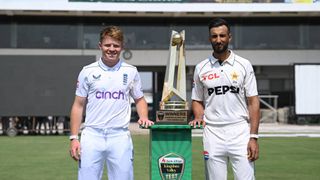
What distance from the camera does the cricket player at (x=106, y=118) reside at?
4.58 m

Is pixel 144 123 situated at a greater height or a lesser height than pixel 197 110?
lesser

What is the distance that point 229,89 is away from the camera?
4.78 meters

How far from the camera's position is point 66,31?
31359mm

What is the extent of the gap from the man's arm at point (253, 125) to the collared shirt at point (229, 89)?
5 centimetres

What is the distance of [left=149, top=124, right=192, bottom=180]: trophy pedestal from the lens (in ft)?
18.0

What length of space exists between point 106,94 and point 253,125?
4.39 feet

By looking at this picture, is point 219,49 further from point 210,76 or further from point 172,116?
point 172,116

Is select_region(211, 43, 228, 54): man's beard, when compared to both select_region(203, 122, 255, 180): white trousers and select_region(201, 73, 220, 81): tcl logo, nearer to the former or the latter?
select_region(201, 73, 220, 81): tcl logo

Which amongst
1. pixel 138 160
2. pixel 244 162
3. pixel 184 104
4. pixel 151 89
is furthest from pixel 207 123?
pixel 151 89

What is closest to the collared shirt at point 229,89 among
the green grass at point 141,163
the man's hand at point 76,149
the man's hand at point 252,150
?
the man's hand at point 252,150

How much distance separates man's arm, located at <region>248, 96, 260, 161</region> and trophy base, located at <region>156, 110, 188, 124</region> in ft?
2.93

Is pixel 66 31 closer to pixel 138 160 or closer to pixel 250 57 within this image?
pixel 250 57

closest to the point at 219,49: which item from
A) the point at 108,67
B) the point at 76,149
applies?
the point at 108,67

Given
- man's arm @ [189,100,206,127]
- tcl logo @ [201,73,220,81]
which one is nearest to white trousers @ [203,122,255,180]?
man's arm @ [189,100,206,127]
